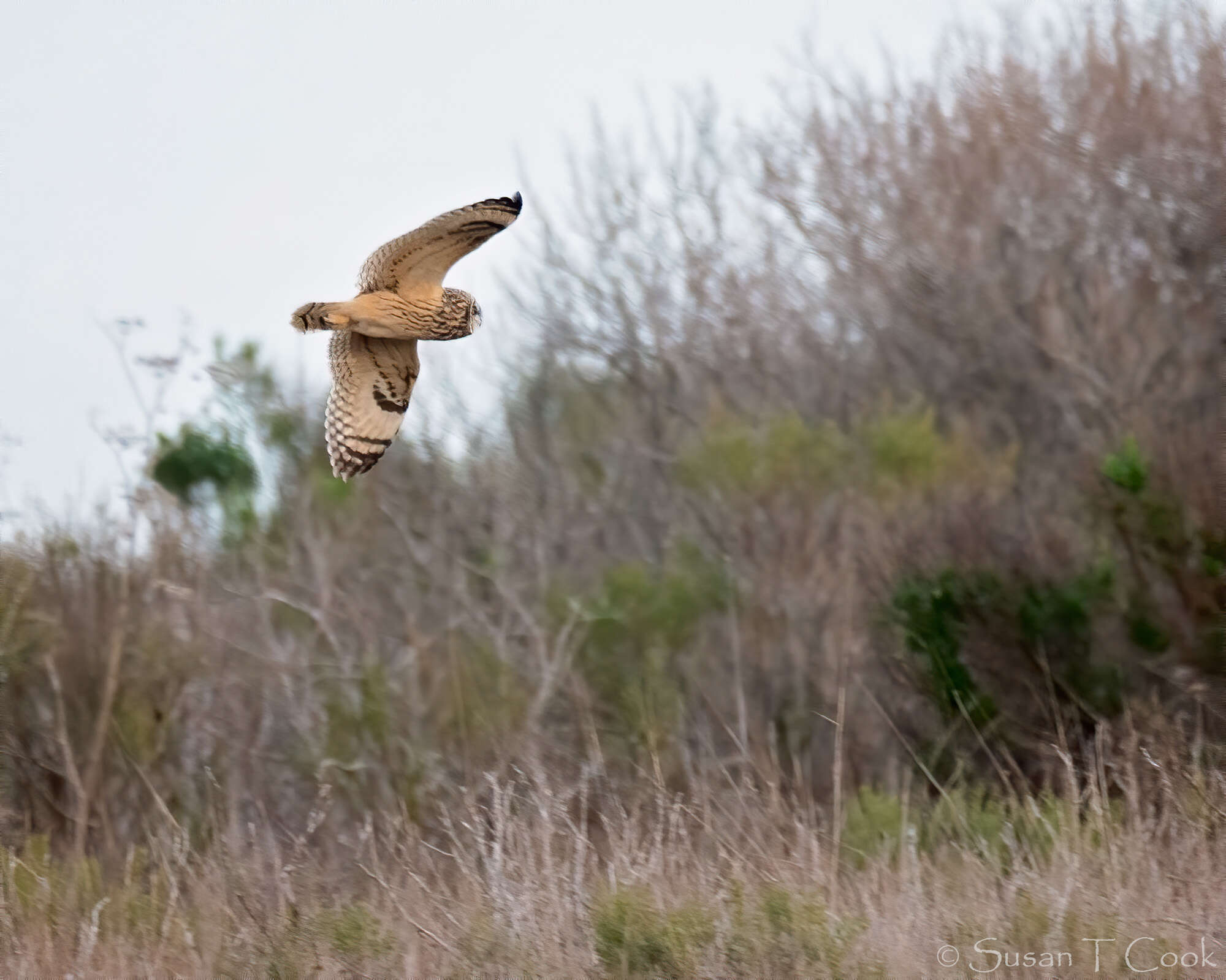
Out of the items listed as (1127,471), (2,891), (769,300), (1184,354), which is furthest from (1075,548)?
(2,891)

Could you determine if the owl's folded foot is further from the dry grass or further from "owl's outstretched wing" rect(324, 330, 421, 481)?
the dry grass

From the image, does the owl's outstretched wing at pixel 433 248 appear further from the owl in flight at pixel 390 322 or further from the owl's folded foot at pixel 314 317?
the owl's folded foot at pixel 314 317

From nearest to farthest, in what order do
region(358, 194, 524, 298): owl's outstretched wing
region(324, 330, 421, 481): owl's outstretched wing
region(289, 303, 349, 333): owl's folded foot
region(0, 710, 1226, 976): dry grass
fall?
region(289, 303, 349, 333): owl's folded foot, region(358, 194, 524, 298): owl's outstretched wing, region(324, 330, 421, 481): owl's outstretched wing, region(0, 710, 1226, 976): dry grass

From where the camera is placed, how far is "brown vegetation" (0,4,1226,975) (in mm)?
5945

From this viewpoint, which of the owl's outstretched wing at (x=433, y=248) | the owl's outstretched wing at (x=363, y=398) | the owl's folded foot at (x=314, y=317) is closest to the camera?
the owl's folded foot at (x=314, y=317)

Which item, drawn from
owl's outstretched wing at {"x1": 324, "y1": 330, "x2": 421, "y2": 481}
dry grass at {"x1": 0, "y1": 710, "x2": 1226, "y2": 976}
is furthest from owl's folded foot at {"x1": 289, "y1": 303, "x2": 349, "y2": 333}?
dry grass at {"x1": 0, "y1": 710, "x2": 1226, "y2": 976}

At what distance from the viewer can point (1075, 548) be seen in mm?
11227

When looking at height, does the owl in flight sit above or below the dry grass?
above

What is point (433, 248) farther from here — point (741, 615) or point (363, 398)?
point (741, 615)

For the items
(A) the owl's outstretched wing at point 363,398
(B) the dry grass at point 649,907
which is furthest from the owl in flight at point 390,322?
(B) the dry grass at point 649,907

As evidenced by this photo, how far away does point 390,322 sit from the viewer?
5.03 m

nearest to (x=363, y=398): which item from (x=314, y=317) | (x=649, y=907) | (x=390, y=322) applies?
(x=390, y=322)

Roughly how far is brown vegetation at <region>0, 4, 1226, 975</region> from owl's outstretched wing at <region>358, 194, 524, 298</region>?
207cm

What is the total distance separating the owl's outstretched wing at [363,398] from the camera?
533 centimetres
